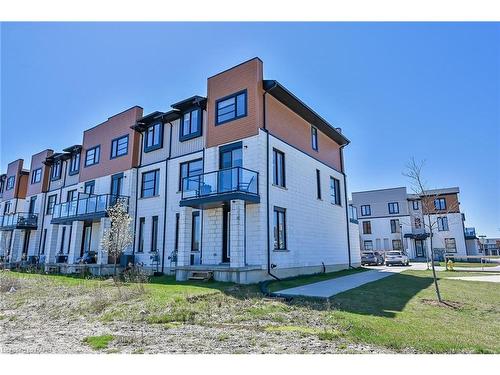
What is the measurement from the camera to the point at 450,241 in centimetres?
4484

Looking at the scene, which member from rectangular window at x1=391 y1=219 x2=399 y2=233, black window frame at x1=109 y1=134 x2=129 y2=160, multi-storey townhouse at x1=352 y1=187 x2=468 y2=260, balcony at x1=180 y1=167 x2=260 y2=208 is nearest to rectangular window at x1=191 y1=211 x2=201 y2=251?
balcony at x1=180 y1=167 x2=260 y2=208

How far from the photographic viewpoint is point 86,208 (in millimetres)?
23422

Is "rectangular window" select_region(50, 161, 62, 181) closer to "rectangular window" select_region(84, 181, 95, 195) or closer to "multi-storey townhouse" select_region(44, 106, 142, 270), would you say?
"multi-storey townhouse" select_region(44, 106, 142, 270)

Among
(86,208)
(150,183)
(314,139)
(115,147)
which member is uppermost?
(115,147)

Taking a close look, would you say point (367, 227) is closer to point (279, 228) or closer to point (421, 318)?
point (279, 228)

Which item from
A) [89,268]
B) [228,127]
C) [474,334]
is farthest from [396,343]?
[89,268]

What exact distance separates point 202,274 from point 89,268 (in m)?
10.2

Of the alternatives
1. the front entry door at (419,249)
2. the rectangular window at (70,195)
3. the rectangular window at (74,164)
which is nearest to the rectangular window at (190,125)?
the rectangular window at (74,164)

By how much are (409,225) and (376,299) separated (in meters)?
40.9

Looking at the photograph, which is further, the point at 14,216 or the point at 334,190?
the point at 14,216

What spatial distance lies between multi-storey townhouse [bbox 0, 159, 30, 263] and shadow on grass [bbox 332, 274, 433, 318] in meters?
31.2

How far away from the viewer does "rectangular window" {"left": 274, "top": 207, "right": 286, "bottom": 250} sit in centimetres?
1654

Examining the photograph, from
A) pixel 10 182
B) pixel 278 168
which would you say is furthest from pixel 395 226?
pixel 10 182

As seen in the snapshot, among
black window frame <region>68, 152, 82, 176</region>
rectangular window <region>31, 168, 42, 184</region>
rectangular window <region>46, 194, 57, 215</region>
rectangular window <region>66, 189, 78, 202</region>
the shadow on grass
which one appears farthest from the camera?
rectangular window <region>31, 168, 42, 184</region>
